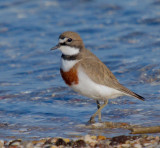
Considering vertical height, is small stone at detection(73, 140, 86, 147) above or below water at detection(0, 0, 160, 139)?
below

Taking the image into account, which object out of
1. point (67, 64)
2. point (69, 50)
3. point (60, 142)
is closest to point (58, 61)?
point (69, 50)

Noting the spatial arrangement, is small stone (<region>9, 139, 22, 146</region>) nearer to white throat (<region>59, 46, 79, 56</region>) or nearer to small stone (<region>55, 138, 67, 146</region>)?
small stone (<region>55, 138, 67, 146</region>)

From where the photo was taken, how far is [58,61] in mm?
12234

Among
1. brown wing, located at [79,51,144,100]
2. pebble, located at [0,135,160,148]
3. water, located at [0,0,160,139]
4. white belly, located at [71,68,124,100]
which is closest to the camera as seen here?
pebble, located at [0,135,160,148]

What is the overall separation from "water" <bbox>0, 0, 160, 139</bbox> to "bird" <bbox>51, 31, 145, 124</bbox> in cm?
66

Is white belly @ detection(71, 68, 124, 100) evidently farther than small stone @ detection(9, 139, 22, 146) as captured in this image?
Yes

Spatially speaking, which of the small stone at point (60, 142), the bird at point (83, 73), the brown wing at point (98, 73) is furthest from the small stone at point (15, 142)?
the brown wing at point (98, 73)

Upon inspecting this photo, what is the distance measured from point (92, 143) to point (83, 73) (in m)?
1.45

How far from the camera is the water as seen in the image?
7625 mm

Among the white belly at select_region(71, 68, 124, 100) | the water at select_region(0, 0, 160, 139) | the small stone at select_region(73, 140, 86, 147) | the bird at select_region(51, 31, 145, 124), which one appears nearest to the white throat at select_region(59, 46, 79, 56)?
the bird at select_region(51, 31, 145, 124)

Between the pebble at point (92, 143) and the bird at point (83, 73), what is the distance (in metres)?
1.14

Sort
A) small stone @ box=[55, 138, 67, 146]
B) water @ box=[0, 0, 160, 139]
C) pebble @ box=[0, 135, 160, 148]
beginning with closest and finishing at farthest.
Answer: pebble @ box=[0, 135, 160, 148] → small stone @ box=[55, 138, 67, 146] → water @ box=[0, 0, 160, 139]

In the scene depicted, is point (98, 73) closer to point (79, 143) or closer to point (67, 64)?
point (67, 64)

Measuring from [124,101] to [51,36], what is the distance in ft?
21.7
